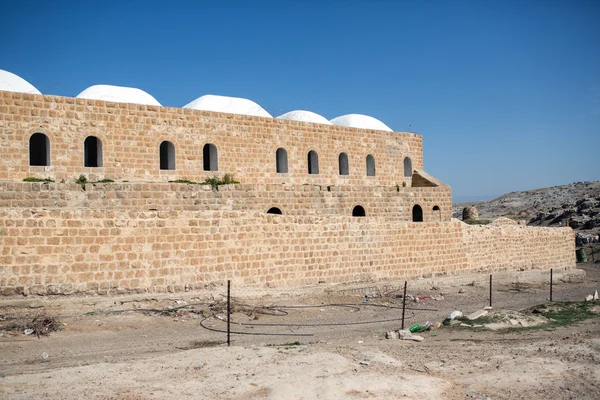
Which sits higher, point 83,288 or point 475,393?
point 83,288

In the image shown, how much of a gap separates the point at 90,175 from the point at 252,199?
403cm

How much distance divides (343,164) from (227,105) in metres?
4.36

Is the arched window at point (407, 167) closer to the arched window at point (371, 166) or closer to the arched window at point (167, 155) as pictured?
the arched window at point (371, 166)

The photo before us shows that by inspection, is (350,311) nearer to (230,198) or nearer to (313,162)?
(230,198)

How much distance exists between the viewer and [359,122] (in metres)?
21.6

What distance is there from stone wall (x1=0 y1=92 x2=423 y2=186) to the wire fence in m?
5.43

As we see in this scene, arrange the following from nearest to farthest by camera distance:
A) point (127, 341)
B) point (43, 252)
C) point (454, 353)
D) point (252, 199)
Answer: point (454, 353), point (127, 341), point (43, 252), point (252, 199)

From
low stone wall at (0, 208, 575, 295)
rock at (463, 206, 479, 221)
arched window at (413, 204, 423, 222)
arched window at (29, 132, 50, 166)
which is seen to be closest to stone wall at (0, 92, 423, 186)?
arched window at (413, 204, 423, 222)

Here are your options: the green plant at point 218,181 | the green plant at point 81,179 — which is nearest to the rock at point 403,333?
the green plant at point 218,181

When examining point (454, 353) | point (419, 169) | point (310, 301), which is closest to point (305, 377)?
point (454, 353)

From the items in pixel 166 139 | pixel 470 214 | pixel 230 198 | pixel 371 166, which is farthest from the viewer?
pixel 470 214

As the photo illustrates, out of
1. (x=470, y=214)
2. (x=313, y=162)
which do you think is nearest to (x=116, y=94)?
(x=313, y=162)

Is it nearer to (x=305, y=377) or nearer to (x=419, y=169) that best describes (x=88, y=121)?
(x=305, y=377)

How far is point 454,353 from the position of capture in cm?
700
